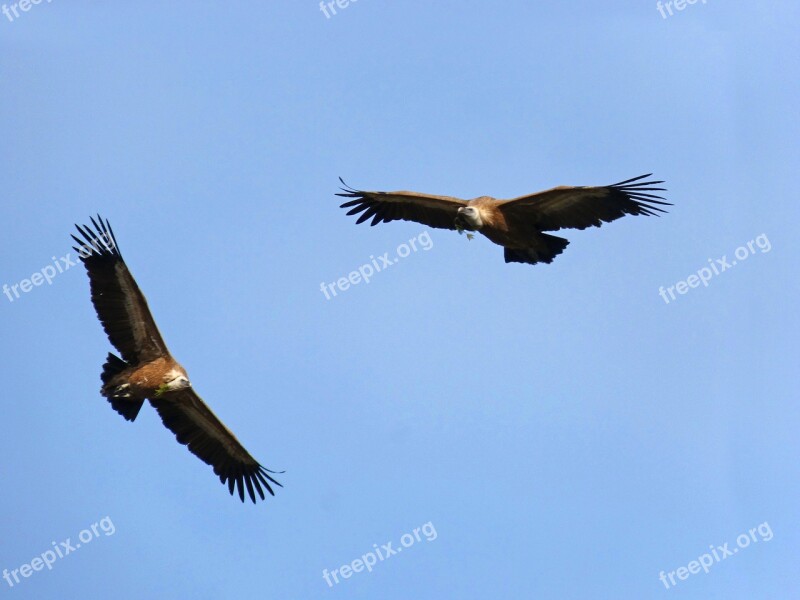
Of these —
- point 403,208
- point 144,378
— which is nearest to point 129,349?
point 144,378

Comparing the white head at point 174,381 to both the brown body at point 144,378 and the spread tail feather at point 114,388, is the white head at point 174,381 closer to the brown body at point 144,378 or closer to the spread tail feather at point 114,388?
the brown body at point 144,378

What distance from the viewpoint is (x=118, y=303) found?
721 inches

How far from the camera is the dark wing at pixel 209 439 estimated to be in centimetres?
1938

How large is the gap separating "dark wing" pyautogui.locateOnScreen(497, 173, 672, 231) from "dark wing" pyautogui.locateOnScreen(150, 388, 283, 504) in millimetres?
5531

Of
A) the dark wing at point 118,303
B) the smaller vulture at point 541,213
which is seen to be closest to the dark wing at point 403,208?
the smaller vulture at point 541,213

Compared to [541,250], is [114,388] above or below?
above

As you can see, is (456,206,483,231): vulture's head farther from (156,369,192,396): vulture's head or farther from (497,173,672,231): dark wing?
(156,369,192,396): vulture's head

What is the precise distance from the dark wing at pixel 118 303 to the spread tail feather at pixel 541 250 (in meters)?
5.48

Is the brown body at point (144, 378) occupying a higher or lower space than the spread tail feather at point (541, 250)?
higher

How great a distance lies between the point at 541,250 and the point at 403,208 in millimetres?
2594

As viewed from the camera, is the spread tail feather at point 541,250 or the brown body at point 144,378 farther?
the spread tail feather at point 541,250

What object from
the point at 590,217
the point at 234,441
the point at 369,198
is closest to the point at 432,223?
the point at 369,198

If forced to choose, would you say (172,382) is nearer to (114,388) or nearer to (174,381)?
(174,381)

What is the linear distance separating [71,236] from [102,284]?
0.81 meters
